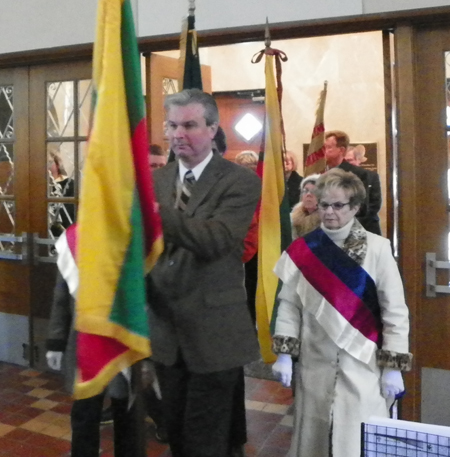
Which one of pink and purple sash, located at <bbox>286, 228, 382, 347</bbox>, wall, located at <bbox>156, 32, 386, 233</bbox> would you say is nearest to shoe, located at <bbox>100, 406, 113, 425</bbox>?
pink and purple sash, located at <bbox>286, 228, 382, 347</bbox>

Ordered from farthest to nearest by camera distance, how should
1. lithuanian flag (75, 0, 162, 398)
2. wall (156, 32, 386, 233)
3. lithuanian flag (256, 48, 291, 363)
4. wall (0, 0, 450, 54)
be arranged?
wall (156, 32, 386, 233)
wall (0, 0, 450, 54)
lithuanian flag (256, 48, 291, 363)
lithuanian flag (75, 0, 162, 398)

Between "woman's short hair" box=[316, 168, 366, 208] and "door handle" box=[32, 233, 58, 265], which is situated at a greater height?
"woman's short hair" box=[316, 168, 366, 208]

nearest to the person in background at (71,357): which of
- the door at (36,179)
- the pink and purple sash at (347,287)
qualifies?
the pink and purple sash at (347,287)

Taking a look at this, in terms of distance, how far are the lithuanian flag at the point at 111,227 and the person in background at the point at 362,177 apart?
5.44ft

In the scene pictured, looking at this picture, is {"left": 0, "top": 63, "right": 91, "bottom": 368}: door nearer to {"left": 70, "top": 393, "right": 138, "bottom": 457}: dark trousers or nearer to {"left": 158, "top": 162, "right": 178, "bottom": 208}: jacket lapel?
{"left": 70, "top": 393, "right": 138, "bottom": 457}: dark trousers

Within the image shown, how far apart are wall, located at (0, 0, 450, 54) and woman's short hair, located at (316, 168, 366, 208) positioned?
46.0 inches

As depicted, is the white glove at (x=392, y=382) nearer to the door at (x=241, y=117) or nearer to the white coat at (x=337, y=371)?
the white coat at (x=337, y=371)

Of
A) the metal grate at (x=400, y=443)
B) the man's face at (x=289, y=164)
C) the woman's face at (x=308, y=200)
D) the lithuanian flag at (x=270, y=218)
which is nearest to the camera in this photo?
the metal grate at (x=400, y=443)

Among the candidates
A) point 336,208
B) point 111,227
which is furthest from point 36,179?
point 111,227

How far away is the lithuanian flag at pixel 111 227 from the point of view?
1.21 metres

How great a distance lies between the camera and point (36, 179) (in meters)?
3.80

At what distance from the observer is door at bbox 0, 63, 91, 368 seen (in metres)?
3.71

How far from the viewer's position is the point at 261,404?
3346mm

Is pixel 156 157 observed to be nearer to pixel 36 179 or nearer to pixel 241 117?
pixel 36 179
